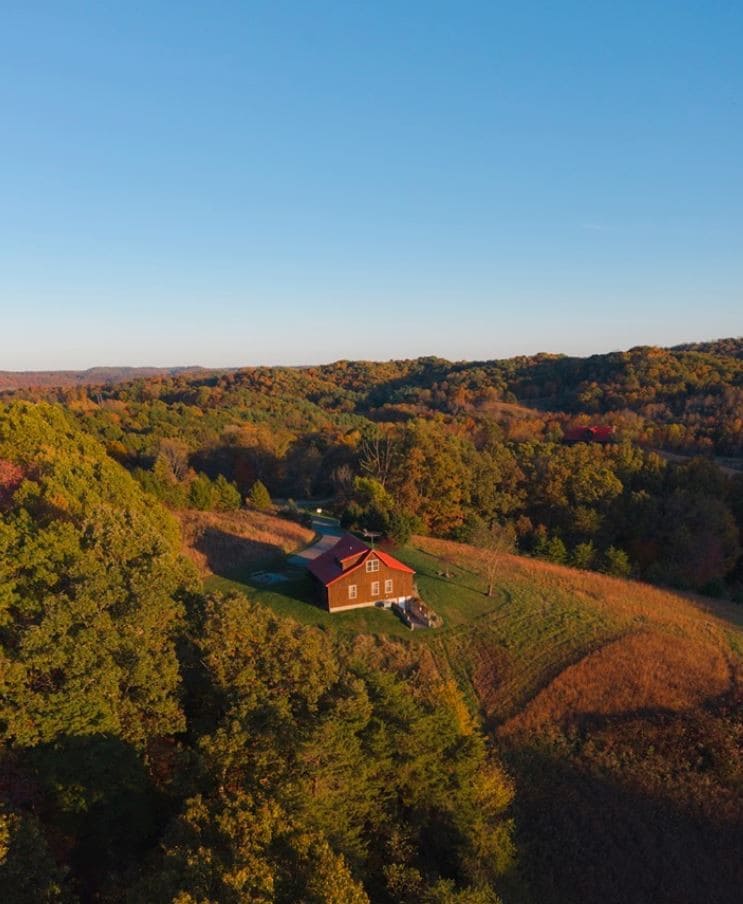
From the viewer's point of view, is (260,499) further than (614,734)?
Yes

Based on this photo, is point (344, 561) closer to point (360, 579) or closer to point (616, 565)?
point (360, 579)

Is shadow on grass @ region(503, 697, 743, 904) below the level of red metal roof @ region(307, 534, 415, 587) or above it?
below

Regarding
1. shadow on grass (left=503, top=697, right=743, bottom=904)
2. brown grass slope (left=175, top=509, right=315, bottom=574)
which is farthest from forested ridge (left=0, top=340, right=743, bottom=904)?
brown grass slope (left=175, top=509, right=315, bottom=574)

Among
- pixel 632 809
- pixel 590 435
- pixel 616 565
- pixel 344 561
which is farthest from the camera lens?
pixel 590 435

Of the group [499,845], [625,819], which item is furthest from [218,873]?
[625,819]

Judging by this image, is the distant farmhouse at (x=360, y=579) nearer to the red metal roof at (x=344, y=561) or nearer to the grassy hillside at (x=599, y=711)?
the red metal roof at (x=344, y=561)

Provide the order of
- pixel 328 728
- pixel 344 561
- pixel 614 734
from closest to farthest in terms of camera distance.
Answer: pixel 328 728 → pixel 614 734 → pixel 344 561

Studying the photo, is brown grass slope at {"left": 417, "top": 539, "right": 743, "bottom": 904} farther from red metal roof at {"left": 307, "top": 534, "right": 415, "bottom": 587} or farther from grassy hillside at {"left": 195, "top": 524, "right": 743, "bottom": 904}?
red metal roof at {"left": 307, "top": 534, "right": 415, "bottom": 587}

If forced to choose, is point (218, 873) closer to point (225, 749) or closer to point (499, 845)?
point (225, 749)

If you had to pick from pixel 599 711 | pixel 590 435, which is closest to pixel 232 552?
pixel 599 711
